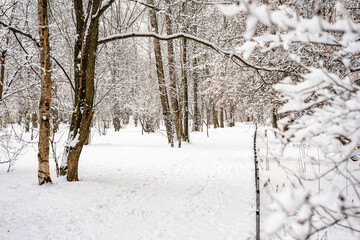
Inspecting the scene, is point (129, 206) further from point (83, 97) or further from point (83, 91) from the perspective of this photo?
point (83, 91)

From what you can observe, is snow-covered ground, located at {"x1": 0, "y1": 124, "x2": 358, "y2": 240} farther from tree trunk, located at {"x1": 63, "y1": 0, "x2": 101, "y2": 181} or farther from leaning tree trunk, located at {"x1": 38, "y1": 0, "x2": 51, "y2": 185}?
tree trunk, located at {"x1": 63, "y1": 0, "x2": 101, "y2": 181}

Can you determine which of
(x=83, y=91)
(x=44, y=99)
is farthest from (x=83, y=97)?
(x=44, y=99)

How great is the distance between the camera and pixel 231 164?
25.0 feet

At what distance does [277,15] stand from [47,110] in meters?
4.71

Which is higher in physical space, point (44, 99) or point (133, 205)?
point (44, 99)

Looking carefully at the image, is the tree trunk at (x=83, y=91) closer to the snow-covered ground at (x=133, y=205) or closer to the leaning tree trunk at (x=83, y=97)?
the leaning tree trunk at (x=83, y=97)

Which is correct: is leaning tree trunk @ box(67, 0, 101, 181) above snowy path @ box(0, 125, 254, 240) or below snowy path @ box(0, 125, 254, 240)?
above

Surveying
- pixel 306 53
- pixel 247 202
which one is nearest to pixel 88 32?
pixel 306 53

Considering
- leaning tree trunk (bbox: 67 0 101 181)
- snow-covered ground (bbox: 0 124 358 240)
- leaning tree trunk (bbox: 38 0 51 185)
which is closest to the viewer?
snow-covered ground (bbox: 0 124 358 240)

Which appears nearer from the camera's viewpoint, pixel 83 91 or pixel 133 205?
pixel 133 205

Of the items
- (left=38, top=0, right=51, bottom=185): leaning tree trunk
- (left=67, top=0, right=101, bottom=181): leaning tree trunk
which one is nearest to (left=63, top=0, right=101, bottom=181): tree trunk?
(left=67, top=0, right=101, bottom=181): leaning tree trunk

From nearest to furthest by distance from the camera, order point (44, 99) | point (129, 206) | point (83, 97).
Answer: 1. point (129, 206)
2. point (44, 99)
3. point (83, 97)

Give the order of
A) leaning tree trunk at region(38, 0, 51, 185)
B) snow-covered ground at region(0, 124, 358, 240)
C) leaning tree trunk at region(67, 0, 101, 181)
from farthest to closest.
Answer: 1. leaning tree trunk at region(67, 0, 101, 181)
2. leaning tree trunk at region(38, 0, 51, 185)
3. snow-covered ground at region(0, 124, 358, 240)

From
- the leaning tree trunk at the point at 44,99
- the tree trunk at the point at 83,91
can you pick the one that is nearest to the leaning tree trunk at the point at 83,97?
the tree trunk at the point at 83,91
